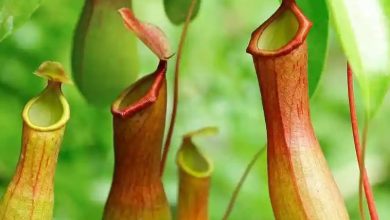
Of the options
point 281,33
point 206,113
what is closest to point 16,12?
point 281,33

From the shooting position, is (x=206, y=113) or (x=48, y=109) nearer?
(x=48, y=109)

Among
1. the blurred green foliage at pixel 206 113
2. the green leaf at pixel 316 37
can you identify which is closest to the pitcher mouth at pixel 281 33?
the green leaf at pixel 316 37

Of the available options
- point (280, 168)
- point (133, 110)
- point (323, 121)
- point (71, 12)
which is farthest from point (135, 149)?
point (323, 121)

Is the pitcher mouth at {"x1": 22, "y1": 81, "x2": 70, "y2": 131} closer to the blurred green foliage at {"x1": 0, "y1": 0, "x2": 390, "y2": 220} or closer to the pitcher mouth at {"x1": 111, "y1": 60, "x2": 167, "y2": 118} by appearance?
the pitcher mouth at {"x1": 111, "y1": 60, "x2": 167, "y2": 118}

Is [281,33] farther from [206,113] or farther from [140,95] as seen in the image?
[206,113]

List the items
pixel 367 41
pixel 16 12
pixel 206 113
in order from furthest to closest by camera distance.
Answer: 1. pixel 206 113
2. pixel 16 12
3. pixel 367 41

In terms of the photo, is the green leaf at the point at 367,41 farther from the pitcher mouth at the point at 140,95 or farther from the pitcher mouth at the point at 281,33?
the pitcher mouth at the point at 140,95


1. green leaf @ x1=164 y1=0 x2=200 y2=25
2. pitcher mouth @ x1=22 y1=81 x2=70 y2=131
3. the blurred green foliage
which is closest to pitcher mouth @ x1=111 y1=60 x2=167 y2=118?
pitcher mouth @ x1=22 y1=81 x2=70 y2=131
